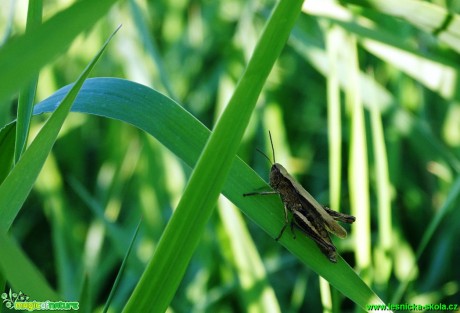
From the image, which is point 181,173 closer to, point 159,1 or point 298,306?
point 298,306

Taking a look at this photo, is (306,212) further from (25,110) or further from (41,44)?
(41,44)

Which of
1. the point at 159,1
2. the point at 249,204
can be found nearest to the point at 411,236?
the point at 249,204

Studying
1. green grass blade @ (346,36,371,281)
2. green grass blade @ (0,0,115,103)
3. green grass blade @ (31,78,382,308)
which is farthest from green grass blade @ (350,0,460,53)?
green grass blade @ (0,0,115,103)

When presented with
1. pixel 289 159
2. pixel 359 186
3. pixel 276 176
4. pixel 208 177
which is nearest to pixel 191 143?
pixel 208 177

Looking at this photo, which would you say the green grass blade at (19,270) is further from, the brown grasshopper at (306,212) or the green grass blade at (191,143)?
the brown grasshopper at (306,212)

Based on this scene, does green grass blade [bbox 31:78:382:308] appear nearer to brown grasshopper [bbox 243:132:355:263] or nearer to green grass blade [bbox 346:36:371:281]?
brown grasshopper [bbox 243:132:355:263]

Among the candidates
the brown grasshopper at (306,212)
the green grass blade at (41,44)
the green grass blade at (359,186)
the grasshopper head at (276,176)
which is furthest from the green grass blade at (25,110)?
the green grass blade at (359,186)
